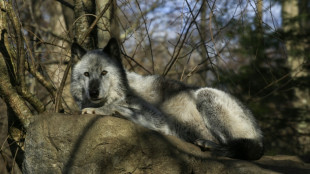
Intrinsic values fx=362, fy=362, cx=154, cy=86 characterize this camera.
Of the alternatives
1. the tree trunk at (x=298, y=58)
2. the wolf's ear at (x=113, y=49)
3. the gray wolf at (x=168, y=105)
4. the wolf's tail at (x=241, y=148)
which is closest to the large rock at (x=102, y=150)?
the wolf's tail at (x=241, y=148)

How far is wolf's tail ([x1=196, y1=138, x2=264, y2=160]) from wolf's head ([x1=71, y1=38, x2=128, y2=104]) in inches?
55.1

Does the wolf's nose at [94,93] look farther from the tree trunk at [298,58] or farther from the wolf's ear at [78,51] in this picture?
the tree trunk at [298,58]

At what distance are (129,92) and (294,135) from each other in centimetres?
771

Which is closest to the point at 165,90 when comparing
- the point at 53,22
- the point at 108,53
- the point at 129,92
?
the point at 129,92

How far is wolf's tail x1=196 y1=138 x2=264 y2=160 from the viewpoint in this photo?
15.7 ft

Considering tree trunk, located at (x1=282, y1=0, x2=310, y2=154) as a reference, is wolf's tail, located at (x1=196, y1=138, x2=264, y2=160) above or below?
below

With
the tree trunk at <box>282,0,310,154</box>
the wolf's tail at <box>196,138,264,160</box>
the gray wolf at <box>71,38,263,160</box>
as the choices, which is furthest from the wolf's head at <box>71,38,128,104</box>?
the tree trunk at <box>282,0,310,154</box>

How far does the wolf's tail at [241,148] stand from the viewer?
479 centimetres

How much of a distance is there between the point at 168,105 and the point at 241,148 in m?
1.25

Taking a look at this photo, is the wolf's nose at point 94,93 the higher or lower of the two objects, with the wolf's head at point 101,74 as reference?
lower

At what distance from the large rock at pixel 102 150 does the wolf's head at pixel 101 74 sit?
878 millimetres

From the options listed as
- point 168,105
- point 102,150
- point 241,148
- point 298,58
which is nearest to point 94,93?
point 102,150

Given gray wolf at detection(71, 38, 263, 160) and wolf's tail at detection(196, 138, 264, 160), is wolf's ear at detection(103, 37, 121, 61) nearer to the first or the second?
gray wolf at detection(71, 38, 263, 160)

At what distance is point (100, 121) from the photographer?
399 centimetres
